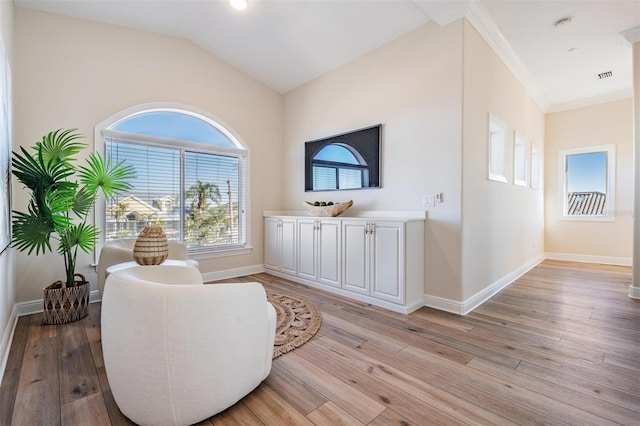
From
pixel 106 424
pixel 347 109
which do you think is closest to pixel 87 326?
pixel 106 424

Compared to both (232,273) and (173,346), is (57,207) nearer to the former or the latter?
(173,346)

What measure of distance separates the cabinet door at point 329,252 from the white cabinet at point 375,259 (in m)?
0.12

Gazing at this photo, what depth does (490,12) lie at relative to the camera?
308cm

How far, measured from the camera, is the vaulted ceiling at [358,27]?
9.91 feet

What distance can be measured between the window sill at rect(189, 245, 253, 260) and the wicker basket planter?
4.43 ft

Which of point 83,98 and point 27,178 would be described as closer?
point 27,178

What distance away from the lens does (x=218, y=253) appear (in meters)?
4.33

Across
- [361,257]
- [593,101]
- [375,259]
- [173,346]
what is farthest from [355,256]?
[593,101]

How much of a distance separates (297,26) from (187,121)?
6.36ft

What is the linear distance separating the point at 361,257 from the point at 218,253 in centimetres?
221

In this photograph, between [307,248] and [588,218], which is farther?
[588,218]

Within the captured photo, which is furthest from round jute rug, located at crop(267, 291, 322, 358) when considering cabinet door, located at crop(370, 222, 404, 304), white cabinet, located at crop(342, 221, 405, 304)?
cabinet door, located at crop(370, 222, 404, 304)

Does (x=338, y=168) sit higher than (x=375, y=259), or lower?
higher

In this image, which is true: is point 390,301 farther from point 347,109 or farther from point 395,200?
point 347,109
